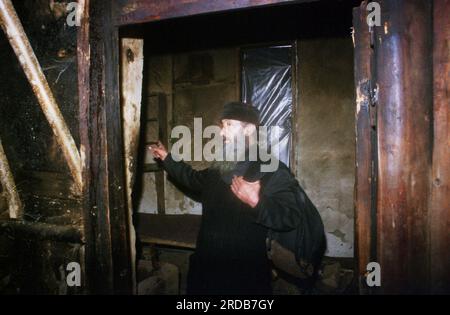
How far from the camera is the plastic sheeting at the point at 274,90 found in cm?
533

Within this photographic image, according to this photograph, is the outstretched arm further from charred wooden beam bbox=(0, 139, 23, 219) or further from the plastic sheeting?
the plastic sheeting

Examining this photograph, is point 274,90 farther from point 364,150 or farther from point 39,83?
point 364,150

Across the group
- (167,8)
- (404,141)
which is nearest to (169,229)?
(167,8)

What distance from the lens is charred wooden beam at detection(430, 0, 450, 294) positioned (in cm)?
133

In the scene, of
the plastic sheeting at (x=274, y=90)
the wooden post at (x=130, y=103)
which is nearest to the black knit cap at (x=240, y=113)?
the wooden post at (x=130, y=103)

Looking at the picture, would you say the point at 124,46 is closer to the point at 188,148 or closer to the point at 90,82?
the point at 90,82

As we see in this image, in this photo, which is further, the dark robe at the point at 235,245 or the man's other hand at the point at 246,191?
the dark robe at the point at 235,245

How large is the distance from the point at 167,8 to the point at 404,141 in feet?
4.65

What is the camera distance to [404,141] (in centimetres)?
138

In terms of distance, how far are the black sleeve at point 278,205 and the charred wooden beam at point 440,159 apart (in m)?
1.24

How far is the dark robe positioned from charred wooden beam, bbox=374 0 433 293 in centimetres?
134

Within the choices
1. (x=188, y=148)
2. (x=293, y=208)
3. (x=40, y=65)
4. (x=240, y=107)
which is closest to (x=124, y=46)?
(x=40, y=65)

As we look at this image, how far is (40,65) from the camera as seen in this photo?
2277 mm

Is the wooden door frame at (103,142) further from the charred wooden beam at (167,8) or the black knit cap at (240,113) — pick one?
the black knit cap at (240,113)
